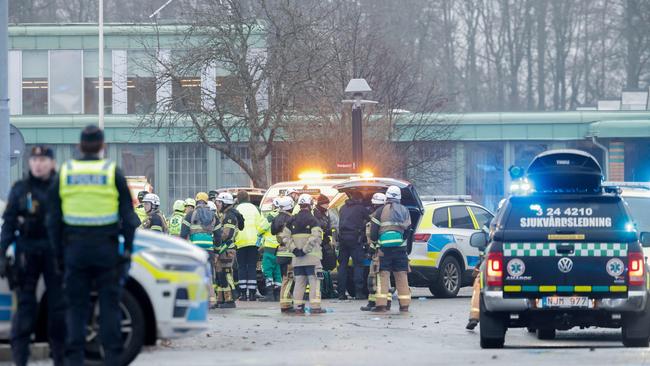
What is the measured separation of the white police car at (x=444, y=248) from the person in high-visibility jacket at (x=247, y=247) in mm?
2603

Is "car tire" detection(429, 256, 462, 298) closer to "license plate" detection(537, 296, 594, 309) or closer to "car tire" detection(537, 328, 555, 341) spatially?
"car tire" detection(537, 328, 555, 341)

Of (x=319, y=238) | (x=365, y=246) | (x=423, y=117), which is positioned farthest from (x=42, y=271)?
(x=423, y=117)

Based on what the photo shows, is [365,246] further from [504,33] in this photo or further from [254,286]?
[504,33]

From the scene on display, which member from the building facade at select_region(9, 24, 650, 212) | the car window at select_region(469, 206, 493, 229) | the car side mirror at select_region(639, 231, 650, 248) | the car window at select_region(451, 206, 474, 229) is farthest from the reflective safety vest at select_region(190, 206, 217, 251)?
the building facade at select_region(9, 24, 650, 212)

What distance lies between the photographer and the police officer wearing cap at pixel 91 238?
10.9 meters

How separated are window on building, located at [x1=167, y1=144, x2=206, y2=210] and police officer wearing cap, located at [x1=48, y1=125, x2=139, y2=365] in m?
39.2

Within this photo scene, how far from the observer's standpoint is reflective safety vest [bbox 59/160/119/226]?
35.8 ft

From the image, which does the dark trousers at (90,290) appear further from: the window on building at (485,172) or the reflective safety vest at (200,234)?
the window on building at (485,172)

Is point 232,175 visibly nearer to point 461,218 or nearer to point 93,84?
point 93,84

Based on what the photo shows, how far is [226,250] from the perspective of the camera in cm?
2334

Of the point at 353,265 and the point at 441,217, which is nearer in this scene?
the point at 353,265

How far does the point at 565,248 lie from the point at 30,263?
5.68 meters

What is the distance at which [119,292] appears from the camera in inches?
435

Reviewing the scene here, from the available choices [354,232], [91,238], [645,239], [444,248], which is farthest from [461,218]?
[91,238]
